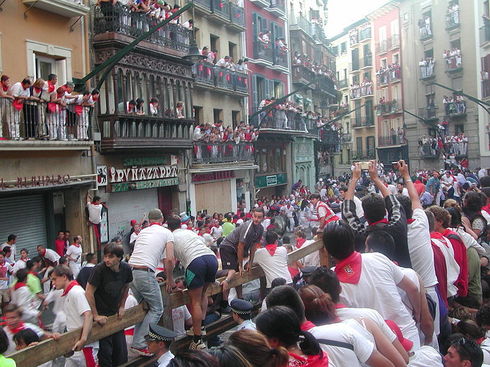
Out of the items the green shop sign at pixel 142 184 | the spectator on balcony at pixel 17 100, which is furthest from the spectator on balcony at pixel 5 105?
the green shop sign at pixel 142 184

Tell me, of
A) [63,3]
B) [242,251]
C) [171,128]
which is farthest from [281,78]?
[242,251]

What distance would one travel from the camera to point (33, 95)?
48.2 feet

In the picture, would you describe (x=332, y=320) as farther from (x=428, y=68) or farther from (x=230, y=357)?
(x=428, y=68)

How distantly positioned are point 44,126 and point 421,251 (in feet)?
40.5

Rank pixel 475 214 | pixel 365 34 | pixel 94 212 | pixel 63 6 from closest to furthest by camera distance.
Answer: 1. pixel 475 214
2. pixel 63 6
3. pixel 94 212
4. pixel 365 34

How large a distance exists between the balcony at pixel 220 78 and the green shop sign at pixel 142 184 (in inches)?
185

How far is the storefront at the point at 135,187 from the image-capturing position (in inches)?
735

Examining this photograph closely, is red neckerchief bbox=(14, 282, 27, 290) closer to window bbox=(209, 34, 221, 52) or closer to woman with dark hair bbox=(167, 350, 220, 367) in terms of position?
woman with dark hair bbox=(167, 350, 220, 367)

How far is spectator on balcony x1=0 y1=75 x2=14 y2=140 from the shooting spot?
1373 cm

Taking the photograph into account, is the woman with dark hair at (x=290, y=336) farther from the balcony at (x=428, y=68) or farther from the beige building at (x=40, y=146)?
the balcony at (x=428, y=68)

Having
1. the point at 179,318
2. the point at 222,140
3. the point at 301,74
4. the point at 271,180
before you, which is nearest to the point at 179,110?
the point at 222,140

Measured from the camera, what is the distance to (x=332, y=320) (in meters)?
3.79

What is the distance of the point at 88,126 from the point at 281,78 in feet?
65.2

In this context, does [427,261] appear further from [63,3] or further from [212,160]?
[212,160]
